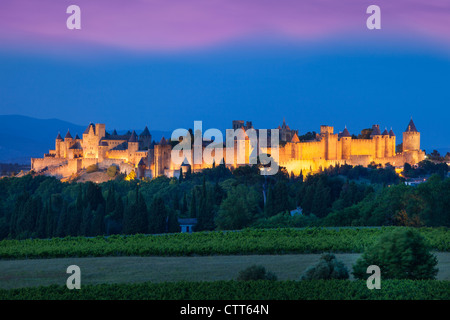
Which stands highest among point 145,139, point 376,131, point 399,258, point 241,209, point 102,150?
point 376,131

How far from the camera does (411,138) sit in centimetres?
6731

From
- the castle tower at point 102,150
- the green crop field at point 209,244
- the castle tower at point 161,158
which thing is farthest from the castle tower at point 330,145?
the green crop field at point 209,244

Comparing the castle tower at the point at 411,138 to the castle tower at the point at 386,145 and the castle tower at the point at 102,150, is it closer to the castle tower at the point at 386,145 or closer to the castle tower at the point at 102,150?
the castle tower at the point at 386,145

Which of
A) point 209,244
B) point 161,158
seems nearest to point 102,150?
point 161,158

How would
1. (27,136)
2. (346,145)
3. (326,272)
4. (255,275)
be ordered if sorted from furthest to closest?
(27,136) < (346,145) < (326,272) < (255,275)

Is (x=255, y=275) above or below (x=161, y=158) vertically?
below

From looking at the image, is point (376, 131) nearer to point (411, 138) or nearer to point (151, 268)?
point (411, 138)

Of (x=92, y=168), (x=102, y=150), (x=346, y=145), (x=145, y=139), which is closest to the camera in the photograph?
(x=346, y=145)

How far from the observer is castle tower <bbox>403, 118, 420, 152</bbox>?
221 ft

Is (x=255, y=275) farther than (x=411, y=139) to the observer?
No

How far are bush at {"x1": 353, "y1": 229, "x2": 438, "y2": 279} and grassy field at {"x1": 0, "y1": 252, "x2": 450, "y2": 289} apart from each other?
1976 millimetres

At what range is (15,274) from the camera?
21359 millimetres

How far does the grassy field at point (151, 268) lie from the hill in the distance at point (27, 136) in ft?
298

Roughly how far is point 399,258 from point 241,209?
75.0 feet
